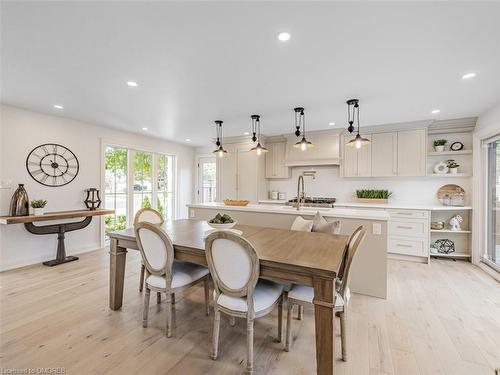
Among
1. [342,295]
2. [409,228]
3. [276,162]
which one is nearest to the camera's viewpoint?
[342,295]

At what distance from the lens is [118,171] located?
500cm

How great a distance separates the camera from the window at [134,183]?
4.89 m

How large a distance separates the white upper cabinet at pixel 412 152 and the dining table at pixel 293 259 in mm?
2913

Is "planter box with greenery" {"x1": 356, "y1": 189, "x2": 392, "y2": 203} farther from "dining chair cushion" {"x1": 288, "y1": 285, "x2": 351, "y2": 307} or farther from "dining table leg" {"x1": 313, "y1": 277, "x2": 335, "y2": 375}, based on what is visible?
"dining table leg" {"x1": 313, "y1": 277, "x2": 335, "y2": 375}

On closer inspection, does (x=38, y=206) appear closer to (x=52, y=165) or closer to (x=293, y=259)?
(x=52, y=165)

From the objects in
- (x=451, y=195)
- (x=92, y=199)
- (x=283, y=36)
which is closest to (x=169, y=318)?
(x=283, y=36)

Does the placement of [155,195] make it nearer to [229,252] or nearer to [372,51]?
[229,252]

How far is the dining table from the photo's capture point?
149 centimetres

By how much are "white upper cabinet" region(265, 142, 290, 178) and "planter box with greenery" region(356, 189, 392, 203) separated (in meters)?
1.57

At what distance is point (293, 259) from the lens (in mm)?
1657

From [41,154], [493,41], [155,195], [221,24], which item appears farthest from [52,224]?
[493,41]

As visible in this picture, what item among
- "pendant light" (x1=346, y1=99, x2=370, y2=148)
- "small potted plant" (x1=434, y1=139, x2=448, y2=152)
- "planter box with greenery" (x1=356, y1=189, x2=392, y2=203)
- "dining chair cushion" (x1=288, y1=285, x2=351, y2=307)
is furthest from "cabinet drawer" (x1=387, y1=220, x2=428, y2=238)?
"dining chair cushion" (x1=288, y1=285, x2=351, y2=307)

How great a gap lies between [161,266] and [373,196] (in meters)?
4.16

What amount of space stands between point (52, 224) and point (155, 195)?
7.04ft
